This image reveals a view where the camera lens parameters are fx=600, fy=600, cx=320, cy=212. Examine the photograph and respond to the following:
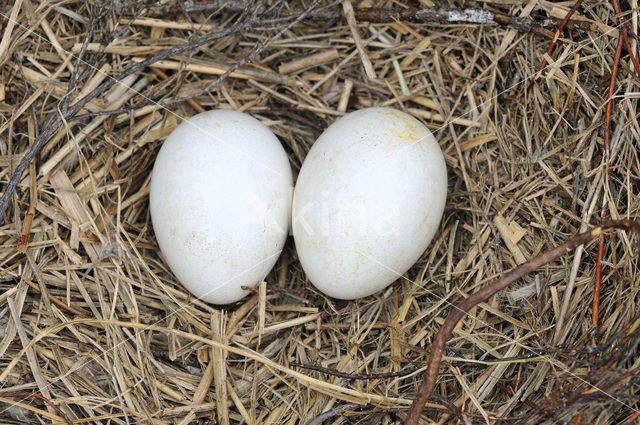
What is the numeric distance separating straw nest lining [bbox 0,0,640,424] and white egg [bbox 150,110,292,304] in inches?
4.9

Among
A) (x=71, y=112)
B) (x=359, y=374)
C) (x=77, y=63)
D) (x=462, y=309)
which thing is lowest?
(x=359, y=374)

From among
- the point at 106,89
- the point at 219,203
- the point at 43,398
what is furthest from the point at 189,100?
the point at 43,398

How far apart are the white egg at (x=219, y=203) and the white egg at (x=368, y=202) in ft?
0.32

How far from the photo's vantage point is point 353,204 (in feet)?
5.08

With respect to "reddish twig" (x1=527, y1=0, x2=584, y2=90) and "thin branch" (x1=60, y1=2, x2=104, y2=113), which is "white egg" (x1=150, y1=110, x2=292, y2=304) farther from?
"reddish twig" (x1=527, y1=0, x2=584, y2=90)

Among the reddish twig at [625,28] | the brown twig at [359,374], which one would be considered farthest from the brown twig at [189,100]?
the reddish twig at [625,28]

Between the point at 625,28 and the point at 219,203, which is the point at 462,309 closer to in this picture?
the point at 219,203

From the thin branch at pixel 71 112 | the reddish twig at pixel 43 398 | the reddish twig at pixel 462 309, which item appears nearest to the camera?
the reddish twig at pixel 462 309

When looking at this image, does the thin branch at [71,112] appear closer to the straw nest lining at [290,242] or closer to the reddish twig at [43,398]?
the straw nest lining at [290,242]

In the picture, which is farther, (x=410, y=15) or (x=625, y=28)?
(x=410, y=15)

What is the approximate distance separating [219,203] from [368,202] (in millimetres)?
396

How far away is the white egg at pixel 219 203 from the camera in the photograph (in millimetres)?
1604

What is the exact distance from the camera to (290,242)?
1925 mm

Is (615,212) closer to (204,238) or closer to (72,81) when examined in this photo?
(204,238)
